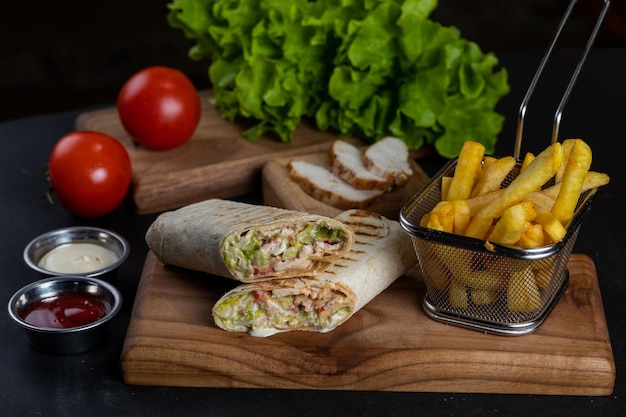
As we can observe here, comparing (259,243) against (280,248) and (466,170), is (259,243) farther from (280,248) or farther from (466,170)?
(466,170)

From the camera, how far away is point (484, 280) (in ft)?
9.78

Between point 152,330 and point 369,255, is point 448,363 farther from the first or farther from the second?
point 152,330

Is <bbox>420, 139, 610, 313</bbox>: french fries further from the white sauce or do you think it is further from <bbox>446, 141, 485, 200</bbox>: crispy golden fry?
the white sauce

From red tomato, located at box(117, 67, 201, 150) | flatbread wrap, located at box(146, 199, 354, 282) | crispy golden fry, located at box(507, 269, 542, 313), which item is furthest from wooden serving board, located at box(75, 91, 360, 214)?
→ crispy golden fry, located at box(507, 269, 542, 313)

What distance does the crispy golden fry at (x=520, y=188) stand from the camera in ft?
9.46

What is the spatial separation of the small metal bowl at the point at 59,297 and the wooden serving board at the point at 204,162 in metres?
0.86

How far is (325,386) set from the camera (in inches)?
115

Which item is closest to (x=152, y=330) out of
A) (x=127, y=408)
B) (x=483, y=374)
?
(x=127, y=408)

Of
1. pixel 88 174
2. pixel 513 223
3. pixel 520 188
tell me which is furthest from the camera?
pixel 88 174

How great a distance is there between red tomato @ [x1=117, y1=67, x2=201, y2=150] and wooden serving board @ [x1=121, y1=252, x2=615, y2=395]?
1373mm

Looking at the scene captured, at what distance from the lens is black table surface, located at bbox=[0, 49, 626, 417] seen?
2859 mm

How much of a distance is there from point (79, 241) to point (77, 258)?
0.46 feet

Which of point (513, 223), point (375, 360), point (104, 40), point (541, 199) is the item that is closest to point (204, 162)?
point (375, 360)

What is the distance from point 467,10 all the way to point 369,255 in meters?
6.23
